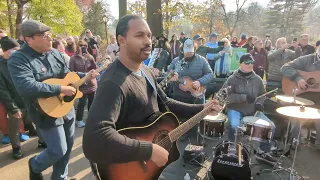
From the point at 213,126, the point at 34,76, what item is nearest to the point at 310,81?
the point at 213,126

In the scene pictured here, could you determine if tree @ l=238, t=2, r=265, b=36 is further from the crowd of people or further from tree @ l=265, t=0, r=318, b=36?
the crowd of people

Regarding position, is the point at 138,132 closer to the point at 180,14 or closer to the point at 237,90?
the point at 237,90

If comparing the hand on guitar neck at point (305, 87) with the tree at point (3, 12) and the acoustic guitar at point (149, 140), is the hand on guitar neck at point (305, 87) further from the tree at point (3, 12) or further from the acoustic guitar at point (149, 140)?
the tree at point (3, 12)

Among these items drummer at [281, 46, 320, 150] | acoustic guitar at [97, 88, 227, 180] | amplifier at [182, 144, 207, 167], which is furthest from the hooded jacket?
acoustic guitar at [97, 88, 227, 180]

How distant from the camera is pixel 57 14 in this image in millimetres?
26469

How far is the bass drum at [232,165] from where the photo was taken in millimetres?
3461

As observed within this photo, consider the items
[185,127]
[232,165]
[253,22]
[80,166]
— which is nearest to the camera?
[185,127]

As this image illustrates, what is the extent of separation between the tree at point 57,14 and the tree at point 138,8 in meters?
11.9

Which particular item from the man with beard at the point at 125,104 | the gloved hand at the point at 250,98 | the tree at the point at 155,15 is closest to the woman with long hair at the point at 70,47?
the tree at the point at 155,15

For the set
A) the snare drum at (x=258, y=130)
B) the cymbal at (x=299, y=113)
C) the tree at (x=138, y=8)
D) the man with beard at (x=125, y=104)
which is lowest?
the snare drum at (x=258, y=130)

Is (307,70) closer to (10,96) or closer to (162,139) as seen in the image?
(162,139)

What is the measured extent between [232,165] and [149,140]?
1986mm

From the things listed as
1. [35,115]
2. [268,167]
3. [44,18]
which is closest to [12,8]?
[44,18]

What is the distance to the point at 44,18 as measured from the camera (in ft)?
84.5
